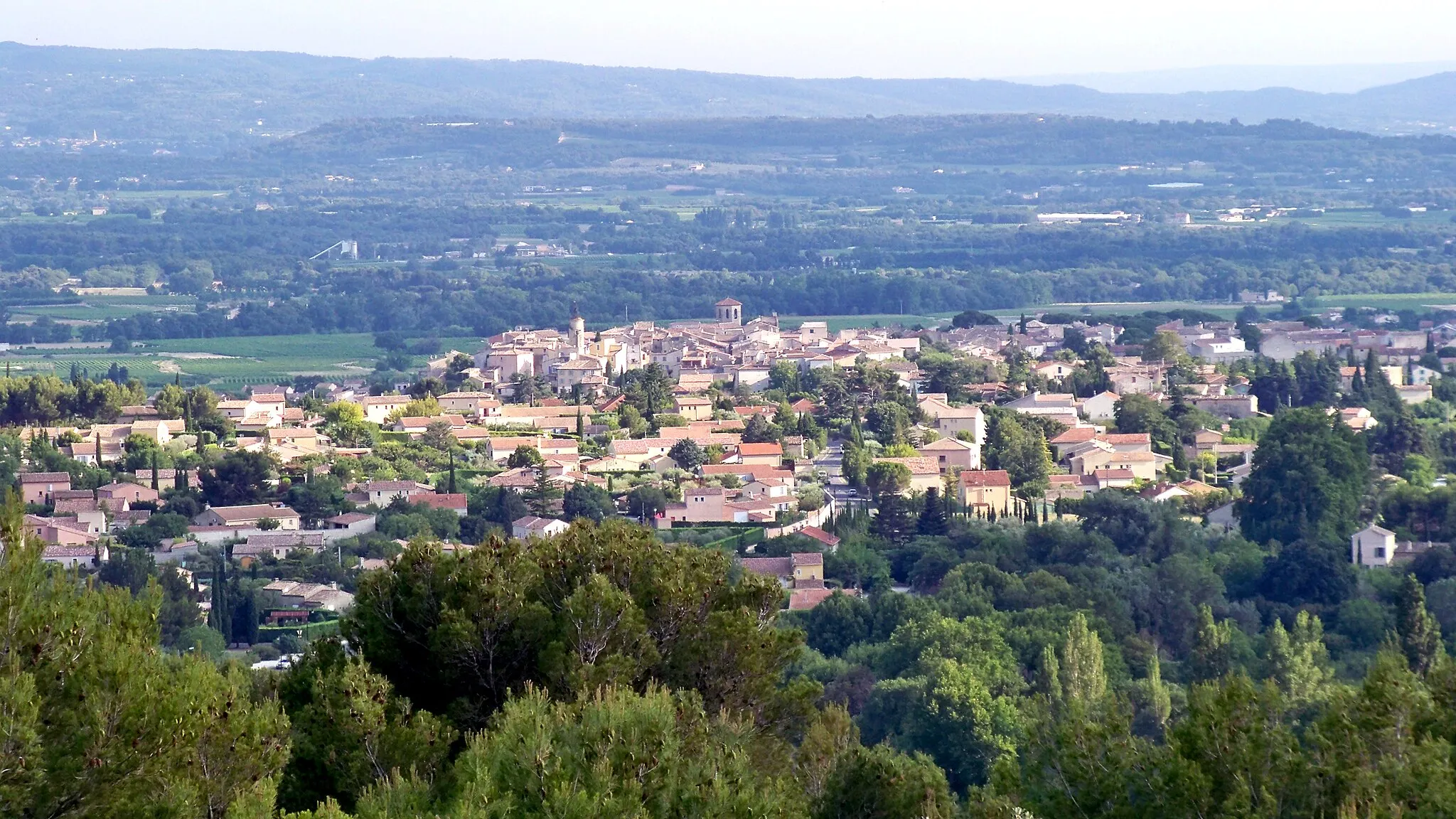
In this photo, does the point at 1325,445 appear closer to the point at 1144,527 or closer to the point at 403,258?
the point at 1144,527

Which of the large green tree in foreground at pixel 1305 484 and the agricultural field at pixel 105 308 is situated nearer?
the large green tree in foreground at pixel 1305 484

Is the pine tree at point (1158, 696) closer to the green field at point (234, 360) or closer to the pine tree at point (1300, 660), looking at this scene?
the pine tree at point (1300, 660)

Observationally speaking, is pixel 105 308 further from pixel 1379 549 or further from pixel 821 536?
pixel 1379 549

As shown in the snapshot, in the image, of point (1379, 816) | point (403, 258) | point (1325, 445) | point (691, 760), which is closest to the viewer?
point (1379, 816)

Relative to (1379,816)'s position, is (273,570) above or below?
below

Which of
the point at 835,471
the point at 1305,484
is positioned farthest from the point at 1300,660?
the point at 835,471

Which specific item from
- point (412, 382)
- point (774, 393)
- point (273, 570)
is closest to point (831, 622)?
point (273, 570)

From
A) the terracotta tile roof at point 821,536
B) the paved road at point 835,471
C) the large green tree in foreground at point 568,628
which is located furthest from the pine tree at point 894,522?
the large green tree in foreground at point 568,628
